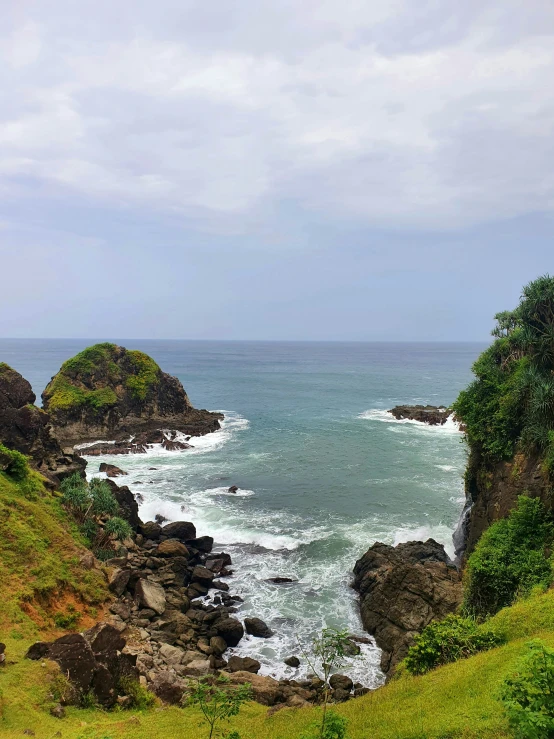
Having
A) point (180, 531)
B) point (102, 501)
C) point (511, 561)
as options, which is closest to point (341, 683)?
point (511, 561)

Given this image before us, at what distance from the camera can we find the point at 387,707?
1436 centimetres

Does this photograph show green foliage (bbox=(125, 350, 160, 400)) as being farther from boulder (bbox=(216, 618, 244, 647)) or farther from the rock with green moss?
boulder (bbox=(216, 618, 244, 647))

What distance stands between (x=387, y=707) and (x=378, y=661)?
1138 centimetres

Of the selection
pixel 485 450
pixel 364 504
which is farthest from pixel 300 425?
pixel 485 450

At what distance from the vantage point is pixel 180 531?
37.5 meters

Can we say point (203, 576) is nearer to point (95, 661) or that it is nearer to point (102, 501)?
point (102, 501)

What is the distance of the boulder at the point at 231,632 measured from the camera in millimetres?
25859

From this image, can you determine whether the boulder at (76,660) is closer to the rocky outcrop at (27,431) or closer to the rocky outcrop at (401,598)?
the rocky outcrop at (401,598)

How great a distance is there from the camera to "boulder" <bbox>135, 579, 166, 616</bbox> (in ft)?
90.5

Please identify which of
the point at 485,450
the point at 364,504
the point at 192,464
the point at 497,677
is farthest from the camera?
the point at 192,464

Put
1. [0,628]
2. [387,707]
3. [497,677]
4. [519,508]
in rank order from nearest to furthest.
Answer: [497,677] → [387,707] → [0,628] → [519,508]

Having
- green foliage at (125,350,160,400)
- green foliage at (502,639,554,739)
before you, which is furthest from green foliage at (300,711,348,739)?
green foliage at (125,350,160,400)

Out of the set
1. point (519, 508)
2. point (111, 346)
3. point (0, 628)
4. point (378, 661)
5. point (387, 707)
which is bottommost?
point (378, 661)

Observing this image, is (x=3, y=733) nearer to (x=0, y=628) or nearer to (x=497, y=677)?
(x=0, y=628)
